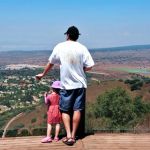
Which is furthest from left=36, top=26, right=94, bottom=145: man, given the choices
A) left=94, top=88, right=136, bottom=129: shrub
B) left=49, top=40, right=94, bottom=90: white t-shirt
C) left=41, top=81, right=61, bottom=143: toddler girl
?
left=94, top=88, right=136, bottom=129: shrub

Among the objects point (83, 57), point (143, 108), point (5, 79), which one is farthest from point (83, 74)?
point (5, 79)

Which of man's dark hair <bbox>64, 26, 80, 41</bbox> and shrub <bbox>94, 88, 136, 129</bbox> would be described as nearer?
man's dark hair <bbox>64, 26, 80, 41</bbox>

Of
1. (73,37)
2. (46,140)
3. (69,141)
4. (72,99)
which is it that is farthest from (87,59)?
(46,140)

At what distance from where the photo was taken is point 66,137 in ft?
24.0

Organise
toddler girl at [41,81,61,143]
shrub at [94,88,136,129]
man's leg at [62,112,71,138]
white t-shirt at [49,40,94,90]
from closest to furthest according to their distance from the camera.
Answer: white t-shirt at [49,40,94,90], man's leg at [62,112,71,138], toddler girl at [41,81,61,143], shrub at [94,88,136,129]

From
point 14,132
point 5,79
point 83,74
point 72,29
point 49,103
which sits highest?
point 72,29

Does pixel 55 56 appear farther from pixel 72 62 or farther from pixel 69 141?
pixel 69 141

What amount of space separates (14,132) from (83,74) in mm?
1872

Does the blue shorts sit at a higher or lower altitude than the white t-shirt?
lower

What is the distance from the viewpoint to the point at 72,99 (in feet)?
23.9

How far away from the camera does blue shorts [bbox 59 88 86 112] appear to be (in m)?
7.23

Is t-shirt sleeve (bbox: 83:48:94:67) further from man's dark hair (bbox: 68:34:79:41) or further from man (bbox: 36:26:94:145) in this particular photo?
man's dark hair (bbox: 68:34:79:41)

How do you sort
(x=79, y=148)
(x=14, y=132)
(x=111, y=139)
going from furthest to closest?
1. (x=14, y=132)
2. (x=111, y=139)
3. (x=79, y=148)

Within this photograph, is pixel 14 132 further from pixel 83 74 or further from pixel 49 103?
pixel 83 74
